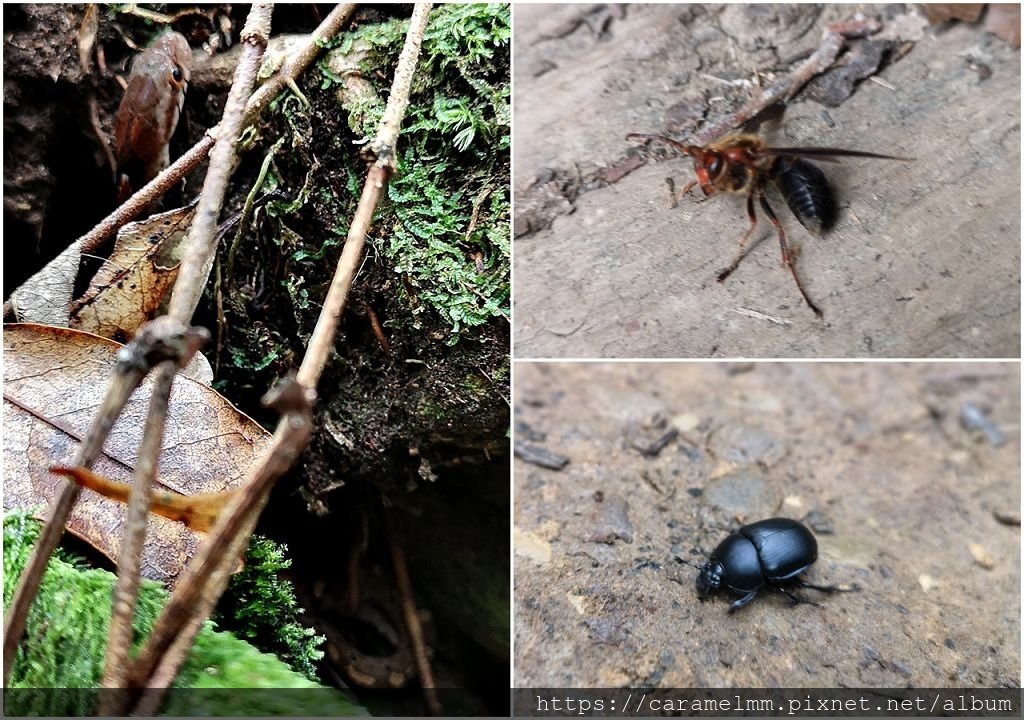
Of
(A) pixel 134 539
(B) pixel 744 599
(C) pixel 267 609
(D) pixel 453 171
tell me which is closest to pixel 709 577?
(B) pixel 744 599

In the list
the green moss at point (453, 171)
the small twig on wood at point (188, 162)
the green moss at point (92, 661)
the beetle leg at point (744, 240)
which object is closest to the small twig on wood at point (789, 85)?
the beetle leg at point (744, 240)

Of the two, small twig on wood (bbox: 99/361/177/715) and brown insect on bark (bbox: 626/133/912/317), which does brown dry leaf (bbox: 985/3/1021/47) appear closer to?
brown insect on bark (bbox: 626/133/912/317)

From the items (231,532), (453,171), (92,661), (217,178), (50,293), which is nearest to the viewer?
(231,532)

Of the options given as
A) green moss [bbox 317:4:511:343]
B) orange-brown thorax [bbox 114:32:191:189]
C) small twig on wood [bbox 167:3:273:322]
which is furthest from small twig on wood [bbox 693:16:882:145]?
orange-brown thorax [bbox 114:32:191:189]

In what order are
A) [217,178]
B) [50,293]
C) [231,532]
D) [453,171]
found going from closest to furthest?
[231,532]
[217,178]
[50,293]
[453,171]

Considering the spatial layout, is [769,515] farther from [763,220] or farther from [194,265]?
[194,265]

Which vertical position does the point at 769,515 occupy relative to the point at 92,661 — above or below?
below

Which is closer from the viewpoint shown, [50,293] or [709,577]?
[50,293]
